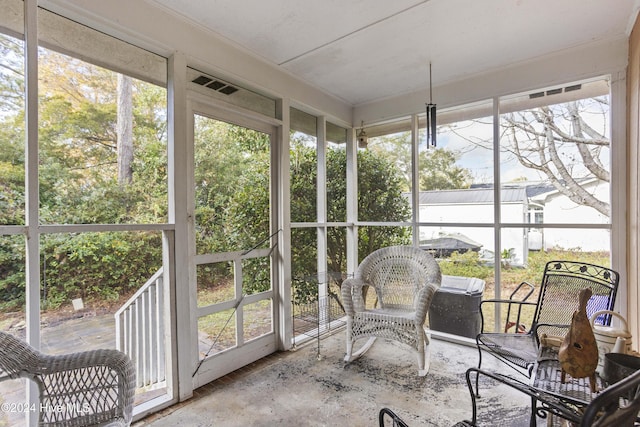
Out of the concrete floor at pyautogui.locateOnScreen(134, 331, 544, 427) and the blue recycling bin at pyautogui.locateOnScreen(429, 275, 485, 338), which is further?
the blue recycling bin at pyautogui.locateOnScreen(429, 275, 485, 338)

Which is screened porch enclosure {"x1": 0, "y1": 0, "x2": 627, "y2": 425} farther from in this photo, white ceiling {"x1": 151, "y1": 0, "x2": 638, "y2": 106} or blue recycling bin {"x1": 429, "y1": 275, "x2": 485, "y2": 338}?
white ceiling {"x1": 151, "y1": 0, "x2": 638, "y2": 106}

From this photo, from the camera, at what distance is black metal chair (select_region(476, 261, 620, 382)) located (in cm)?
→ 213

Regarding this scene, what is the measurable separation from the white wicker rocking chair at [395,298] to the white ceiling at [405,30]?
71.6 inches

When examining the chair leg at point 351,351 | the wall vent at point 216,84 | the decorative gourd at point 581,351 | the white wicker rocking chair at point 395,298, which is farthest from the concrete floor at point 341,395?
the wall vent at point 216,84

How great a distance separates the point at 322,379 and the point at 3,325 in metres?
2.02

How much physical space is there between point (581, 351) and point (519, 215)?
2037 mm

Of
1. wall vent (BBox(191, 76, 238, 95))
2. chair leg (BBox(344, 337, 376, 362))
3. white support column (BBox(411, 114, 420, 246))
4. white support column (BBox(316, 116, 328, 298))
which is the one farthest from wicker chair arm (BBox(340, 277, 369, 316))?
wall vent (BBox(191, 76, 238, 95))

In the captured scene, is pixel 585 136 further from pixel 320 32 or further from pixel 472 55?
pixel 320 32

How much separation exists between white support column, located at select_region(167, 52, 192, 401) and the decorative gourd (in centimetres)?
222

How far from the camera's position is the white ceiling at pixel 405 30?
6.76 ft

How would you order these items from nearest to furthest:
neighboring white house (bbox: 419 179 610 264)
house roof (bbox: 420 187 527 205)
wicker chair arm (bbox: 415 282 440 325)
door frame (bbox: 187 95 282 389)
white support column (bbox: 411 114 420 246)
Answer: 1. door frame (bbox: 187 95 282 389)
2. wicker chair arm (bbox: 415 282 440 325)
3. neighboring white house (bbox: 419 179 610 264)
4. house roof (bbox: 420 187 527 205)
5. white support column (bbox: 411 114 420 246)

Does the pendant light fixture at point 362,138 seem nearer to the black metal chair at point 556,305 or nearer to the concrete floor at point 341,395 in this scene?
the black metal chair at point 556,305

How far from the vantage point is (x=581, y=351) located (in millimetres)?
1198

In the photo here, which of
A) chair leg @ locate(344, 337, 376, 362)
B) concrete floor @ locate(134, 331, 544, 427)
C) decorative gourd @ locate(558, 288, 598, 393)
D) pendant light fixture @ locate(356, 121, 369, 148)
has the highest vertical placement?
pendant light fixture @ locate(356, 121, 369, 148)
